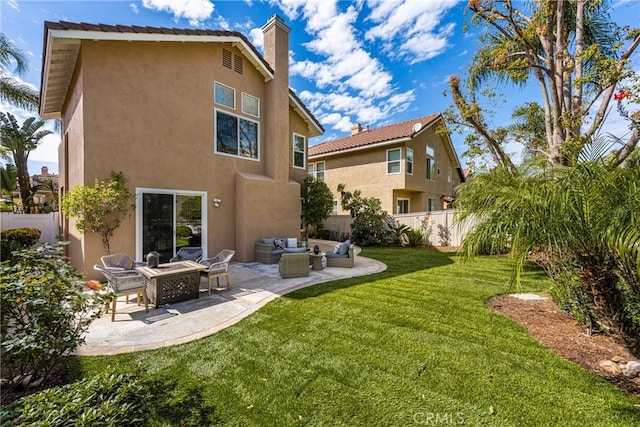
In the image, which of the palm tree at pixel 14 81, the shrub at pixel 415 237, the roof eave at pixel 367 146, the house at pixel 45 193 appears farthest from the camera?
Result: the house at pixel 45 193

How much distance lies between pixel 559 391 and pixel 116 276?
746 cm

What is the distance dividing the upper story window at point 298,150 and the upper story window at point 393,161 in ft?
21.9

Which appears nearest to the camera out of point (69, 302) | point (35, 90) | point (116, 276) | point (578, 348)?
point (69, 302)

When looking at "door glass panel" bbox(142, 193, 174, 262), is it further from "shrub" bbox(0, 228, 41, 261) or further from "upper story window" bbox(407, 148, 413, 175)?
"upper story window" bbox(407, 148, 413, 175)

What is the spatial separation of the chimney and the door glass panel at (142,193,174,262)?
455cm

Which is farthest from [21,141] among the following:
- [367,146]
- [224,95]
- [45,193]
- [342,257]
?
[342,257]

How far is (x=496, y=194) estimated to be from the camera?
4215 mm

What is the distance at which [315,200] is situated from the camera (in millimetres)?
14531

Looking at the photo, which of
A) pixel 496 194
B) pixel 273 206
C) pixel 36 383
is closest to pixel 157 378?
pixel 36 383

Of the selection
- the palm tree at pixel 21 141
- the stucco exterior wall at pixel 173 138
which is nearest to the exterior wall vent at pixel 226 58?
the stucco exterior wall at pixel 173 138

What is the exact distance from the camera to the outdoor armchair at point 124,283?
5.53 m

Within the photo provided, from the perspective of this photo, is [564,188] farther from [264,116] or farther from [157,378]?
[264,116]

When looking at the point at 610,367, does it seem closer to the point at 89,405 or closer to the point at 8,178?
the point at 89,405

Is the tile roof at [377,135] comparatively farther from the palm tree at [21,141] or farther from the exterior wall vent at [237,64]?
the palm tree at [21,141]
